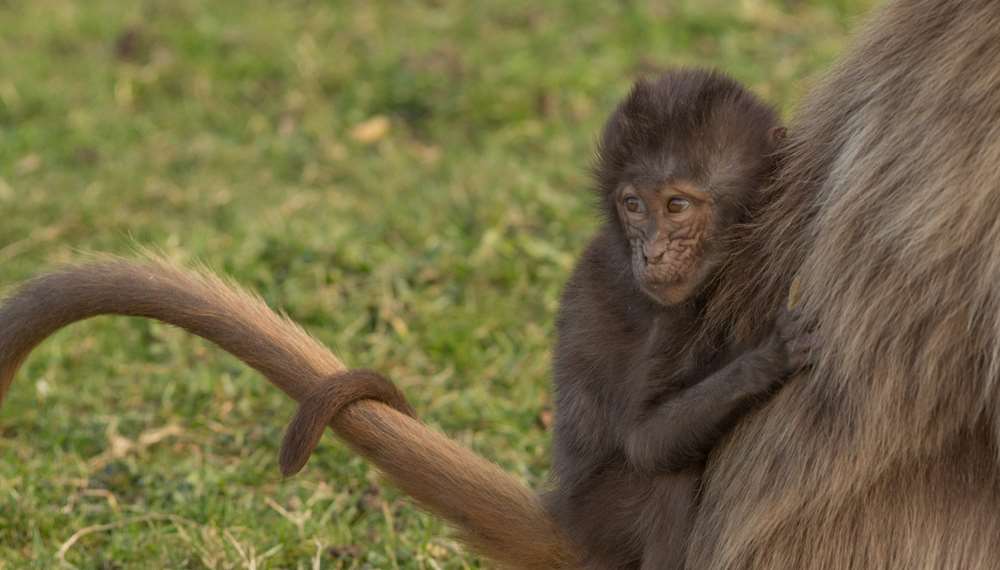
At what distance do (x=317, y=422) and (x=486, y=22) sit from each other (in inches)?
199

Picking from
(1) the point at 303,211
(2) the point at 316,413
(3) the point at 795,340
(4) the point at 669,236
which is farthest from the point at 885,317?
(1) the point at 303,211

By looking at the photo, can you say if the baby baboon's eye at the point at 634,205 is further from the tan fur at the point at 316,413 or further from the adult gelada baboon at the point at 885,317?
the tan fur at the point at 316,413

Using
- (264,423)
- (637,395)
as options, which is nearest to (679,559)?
(637,395)

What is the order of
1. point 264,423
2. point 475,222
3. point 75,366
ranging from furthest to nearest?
1. point 475,222
2. point 75,366
3. point 264,423

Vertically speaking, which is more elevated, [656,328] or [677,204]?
[677,204]

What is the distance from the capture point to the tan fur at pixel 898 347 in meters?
3.08

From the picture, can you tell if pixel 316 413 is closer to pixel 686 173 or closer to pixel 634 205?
pixel 634 205

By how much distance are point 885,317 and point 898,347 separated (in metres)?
0.06

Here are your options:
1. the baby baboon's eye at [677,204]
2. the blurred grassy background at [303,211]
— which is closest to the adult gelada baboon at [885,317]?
the baby baboon's eye at [677,204]

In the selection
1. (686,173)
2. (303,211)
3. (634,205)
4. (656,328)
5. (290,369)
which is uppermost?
(686,173)

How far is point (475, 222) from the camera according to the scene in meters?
6.45

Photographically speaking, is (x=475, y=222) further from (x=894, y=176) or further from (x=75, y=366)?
(x=894, y=176)

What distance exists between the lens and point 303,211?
6.74m

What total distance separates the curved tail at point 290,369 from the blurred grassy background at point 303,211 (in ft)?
1.47
